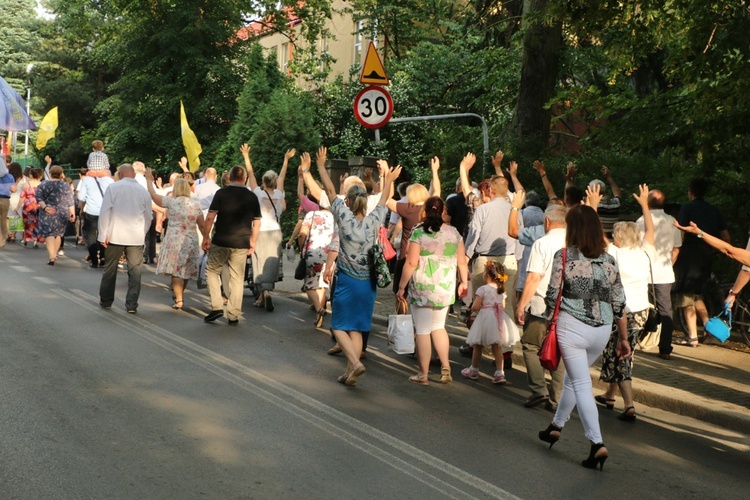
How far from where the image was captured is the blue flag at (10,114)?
32.1 metres

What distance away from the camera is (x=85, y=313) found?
1316cm

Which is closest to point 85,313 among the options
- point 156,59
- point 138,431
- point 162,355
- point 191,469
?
point 162,355

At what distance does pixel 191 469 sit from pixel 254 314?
804 cm

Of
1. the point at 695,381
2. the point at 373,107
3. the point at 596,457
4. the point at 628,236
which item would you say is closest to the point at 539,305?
the point at 628,236

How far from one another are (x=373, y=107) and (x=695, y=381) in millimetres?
5855

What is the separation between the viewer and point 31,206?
23109 mm

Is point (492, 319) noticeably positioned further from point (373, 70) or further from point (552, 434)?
point (373, 70)

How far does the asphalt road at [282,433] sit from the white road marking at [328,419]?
0.8 inches

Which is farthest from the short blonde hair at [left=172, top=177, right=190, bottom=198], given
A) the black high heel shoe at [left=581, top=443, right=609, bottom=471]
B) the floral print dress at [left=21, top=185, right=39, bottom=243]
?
the floral print dress at [left=21, top=185, right=39, bottom=243]

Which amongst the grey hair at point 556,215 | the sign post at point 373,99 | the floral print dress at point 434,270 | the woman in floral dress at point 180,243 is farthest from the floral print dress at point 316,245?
the grey hair at point 556,215

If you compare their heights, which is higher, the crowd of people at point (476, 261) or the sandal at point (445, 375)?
the crowd of people at point (476, 261)

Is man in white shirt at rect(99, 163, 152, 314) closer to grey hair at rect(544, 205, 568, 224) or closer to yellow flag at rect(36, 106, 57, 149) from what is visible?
grey hair at rect(544, 205, 568, 224)

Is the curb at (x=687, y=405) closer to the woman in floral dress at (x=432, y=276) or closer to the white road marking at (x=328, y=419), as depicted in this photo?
the woman in floral dress at (x=432, y=276)

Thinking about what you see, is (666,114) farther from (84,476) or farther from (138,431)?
(84,476)
